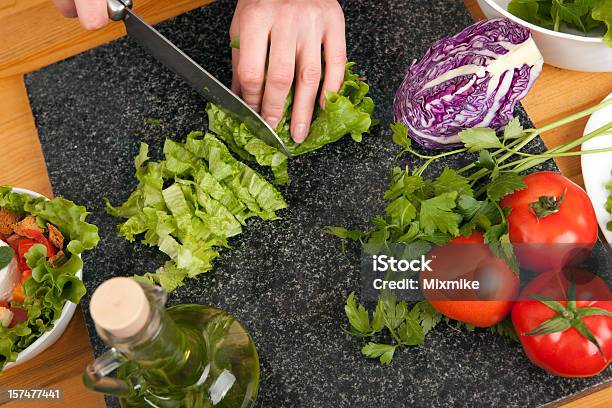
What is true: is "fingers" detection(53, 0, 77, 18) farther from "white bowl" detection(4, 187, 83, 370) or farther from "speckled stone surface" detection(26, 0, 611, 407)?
"white bowl" detection(4, 187, 83, 370)

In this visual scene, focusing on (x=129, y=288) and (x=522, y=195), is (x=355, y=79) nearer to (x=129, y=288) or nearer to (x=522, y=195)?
(x=522, y=195)

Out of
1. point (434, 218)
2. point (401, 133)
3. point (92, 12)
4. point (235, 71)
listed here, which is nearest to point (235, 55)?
point (235, 71)

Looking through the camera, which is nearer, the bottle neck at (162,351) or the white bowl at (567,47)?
the bottle neck at (162,351)

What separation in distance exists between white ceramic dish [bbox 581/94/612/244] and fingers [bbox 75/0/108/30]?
87cm

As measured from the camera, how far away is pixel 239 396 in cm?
91

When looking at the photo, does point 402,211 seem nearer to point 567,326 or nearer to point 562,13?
point 567,326

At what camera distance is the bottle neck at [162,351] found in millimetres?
592

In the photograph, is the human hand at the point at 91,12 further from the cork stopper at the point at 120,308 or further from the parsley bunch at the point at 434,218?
the cork stopper at the point at 120,308

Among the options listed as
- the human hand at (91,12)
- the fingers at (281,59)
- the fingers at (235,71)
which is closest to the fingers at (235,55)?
the fingers at (235,71)

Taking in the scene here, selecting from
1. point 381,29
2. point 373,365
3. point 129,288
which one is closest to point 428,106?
point 381,29

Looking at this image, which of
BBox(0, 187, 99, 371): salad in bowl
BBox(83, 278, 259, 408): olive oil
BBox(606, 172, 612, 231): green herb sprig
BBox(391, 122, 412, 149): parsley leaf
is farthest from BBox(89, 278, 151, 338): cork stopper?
BBox(606, 172, 612, 231): green herb sprig

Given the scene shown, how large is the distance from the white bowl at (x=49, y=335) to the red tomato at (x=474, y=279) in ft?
1.90

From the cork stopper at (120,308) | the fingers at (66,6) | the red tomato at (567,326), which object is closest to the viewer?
the cork stopper at (120,308)

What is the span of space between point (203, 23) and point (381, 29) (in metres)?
0.36
